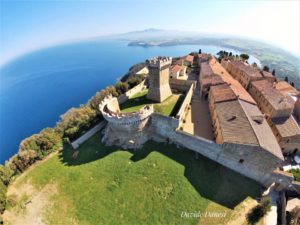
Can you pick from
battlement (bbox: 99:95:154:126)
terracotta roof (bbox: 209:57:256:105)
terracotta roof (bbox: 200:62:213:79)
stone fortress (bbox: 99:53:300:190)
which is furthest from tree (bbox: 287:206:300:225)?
terracotta roof (bbox: 200:62:213:79)

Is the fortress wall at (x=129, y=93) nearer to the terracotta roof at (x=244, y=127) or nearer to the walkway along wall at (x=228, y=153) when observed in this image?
the walkway along wall at (x=228, y=153)

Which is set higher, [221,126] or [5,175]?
[221,126]

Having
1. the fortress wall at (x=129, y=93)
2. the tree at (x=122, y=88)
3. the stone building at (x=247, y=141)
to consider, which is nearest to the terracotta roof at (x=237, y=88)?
the stone building at (x=247, y=141)

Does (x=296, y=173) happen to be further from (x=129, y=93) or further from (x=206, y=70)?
(x=129, y=93)

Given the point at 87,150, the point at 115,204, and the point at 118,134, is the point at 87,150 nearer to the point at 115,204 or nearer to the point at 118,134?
the point at 118,134

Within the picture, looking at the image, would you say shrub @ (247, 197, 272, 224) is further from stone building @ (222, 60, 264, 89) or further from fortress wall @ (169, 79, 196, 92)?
stone building @ (222, 60, 264, 89)

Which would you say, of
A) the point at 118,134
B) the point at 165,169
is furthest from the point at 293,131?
the point at 118,134

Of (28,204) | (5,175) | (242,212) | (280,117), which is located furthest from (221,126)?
(5,175)
